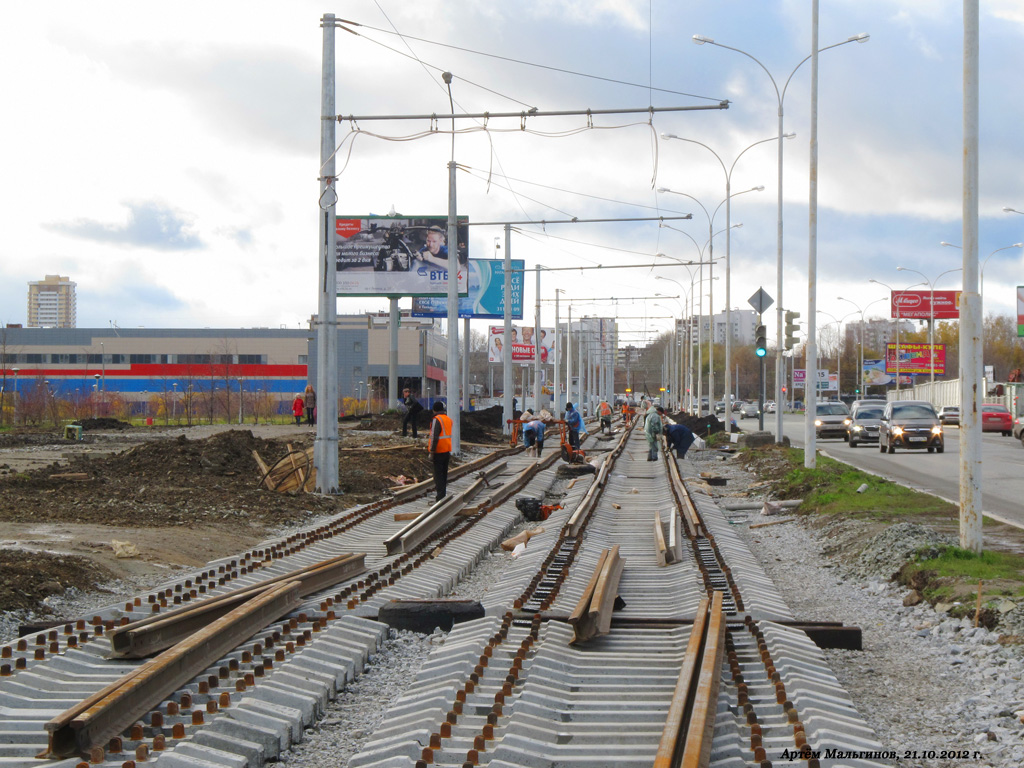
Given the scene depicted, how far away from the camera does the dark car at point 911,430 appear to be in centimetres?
3403

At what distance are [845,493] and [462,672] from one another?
41.0 ft

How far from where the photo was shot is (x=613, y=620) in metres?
8.61

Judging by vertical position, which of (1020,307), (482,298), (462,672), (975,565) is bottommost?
(462,672)

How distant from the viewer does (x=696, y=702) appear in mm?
5602

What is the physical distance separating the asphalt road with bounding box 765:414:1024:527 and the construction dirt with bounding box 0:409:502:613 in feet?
35.6

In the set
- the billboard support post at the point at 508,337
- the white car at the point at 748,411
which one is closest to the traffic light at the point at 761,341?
the billboard support post at the point at 508,337

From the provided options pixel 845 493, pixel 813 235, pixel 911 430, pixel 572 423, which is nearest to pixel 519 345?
pixel 911 430

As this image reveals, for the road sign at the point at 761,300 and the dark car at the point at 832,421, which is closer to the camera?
the road sign at the point at 761,300

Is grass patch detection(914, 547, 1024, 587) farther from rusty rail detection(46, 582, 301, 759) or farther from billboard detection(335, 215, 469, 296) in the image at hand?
billboard detection(335, 215, 469, 296)

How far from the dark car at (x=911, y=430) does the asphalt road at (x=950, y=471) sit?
367 mm

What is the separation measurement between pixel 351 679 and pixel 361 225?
32.6m

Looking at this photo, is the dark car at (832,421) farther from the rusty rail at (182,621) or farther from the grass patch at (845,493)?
the rusty rail at (182,621)

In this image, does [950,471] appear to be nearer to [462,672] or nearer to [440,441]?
[440,441]

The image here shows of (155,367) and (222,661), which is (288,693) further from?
(155,367)
